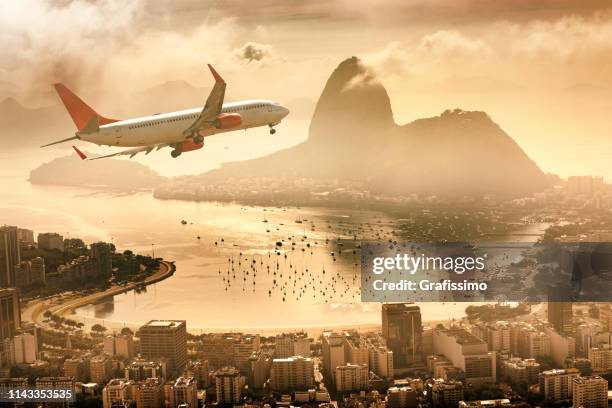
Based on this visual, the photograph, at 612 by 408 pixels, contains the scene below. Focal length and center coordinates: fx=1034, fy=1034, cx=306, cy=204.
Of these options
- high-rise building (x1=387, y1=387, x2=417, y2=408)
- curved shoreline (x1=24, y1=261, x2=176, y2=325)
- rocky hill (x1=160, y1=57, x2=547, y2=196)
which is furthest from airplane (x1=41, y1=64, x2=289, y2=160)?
high-rise building (x1=387, y1=387, x2=417, y2=408)

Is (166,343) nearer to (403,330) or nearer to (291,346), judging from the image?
(291,346)

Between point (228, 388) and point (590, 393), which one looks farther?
point (228, 388)

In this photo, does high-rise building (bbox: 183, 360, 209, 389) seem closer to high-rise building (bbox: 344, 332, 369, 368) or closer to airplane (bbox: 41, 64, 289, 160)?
high-rise building (bbox: 344, 332, 369, 368)

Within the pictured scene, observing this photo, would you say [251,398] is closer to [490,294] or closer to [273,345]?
[273,345]

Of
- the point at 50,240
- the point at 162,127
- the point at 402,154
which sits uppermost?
the point at 162,127

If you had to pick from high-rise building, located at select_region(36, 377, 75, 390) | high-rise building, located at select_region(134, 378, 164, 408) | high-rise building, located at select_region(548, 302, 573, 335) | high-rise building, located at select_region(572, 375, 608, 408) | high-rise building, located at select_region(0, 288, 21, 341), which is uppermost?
high-rise building, located at select_region(0, 288, 21, 341)

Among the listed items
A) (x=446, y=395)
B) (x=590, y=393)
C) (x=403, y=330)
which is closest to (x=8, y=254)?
(x=403, y=330)
